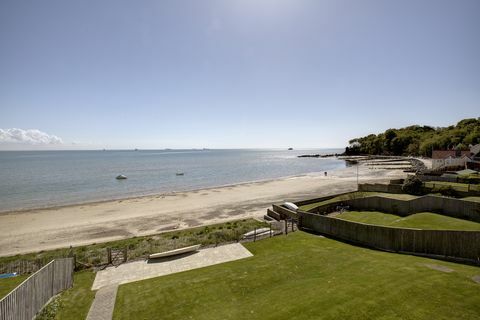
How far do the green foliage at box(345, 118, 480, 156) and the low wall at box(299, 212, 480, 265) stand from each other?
257 ft

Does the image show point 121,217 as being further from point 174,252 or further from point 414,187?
point 414,187

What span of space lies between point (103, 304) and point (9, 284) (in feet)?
19.1

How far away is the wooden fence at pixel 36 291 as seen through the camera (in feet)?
24.8

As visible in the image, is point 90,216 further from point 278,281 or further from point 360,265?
point 360,265

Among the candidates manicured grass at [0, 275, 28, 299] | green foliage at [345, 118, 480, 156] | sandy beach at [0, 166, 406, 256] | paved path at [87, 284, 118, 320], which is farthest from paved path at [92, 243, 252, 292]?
green foliage at [345, 118, 480, 156]

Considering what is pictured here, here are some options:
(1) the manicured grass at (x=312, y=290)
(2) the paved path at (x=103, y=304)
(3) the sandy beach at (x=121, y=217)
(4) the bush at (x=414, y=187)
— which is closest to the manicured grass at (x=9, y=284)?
(2) the paved path at (x=103, y=304)

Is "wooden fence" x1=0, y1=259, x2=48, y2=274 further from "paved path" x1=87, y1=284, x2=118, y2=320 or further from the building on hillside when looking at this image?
the building on hillside

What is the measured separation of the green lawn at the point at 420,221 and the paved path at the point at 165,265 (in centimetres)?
1009

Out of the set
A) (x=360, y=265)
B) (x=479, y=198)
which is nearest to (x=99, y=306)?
(x=360, y=265)

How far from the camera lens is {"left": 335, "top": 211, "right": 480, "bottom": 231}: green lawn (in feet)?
52.5

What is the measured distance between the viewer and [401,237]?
45.4 ft

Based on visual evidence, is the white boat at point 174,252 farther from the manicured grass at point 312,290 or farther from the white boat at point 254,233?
the white boat at point 254,233

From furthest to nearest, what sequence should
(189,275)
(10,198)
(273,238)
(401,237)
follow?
1. (10,198)
2. (273,238)
3. (401,237)
4. (189,275)

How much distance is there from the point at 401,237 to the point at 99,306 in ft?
47.2
